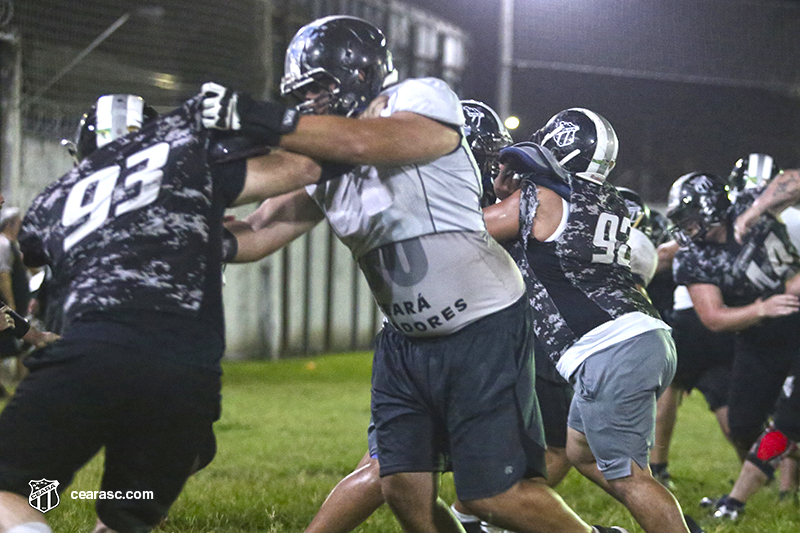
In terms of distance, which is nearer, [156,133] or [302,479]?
[156,133]

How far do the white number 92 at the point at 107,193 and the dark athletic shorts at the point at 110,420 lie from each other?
1.13 ft

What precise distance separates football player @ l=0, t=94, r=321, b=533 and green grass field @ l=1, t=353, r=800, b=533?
6.68 ft

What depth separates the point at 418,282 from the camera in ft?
11.0

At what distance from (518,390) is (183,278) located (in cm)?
129

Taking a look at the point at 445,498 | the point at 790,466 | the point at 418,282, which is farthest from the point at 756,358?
the point at 418,282

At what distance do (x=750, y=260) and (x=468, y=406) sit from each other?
3.37m

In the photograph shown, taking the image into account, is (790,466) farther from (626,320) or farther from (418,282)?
(418,282)

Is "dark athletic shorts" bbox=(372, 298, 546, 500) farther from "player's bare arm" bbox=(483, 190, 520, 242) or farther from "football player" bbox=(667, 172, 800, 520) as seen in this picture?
"football player" bbox=(667, 172, 800, 520)

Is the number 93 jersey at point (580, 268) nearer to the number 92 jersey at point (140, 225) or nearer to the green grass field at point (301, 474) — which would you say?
the green grass field at point (301, 474)

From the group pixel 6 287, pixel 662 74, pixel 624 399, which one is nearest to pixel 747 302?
pixel 624 399

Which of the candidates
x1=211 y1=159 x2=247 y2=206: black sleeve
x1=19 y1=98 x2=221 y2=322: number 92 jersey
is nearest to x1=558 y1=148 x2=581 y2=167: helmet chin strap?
x1=211 y1=159 x2=247 y2=206: black sleeve

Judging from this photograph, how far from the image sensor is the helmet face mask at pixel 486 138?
4.73m

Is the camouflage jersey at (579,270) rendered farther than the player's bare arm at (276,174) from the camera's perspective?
Yes

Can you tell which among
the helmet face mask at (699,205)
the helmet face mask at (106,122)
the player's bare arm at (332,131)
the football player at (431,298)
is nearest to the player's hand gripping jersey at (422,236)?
the football player at (431,298)
